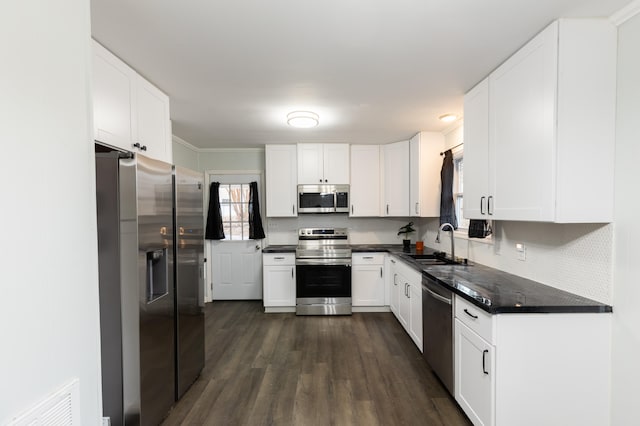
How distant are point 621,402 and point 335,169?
358 cm

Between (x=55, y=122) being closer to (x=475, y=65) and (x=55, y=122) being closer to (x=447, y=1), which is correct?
(x=447, y=1)

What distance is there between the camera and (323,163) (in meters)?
4.45

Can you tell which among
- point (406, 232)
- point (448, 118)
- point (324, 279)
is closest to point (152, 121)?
point (324, 279)

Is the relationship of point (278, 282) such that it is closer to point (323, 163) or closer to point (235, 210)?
point (235, 210)

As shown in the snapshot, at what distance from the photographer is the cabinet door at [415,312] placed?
2.95 meters

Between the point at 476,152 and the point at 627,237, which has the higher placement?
the point at 476,152

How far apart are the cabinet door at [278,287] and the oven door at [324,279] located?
168 mm

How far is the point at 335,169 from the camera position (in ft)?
14.6

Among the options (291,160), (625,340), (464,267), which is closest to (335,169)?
(291,160)

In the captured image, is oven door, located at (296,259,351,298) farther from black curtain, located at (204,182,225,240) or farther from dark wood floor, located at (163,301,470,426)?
black curtain, located at (204,182,225,240)

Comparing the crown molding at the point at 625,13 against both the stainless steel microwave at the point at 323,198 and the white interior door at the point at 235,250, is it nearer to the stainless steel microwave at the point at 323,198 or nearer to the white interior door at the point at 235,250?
the stainless steel microwave at the point at 323,198

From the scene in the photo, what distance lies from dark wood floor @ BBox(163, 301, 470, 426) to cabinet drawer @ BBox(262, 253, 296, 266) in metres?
0.81

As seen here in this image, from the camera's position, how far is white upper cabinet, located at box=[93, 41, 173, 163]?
1776mm

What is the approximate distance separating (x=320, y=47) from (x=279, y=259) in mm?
2987
